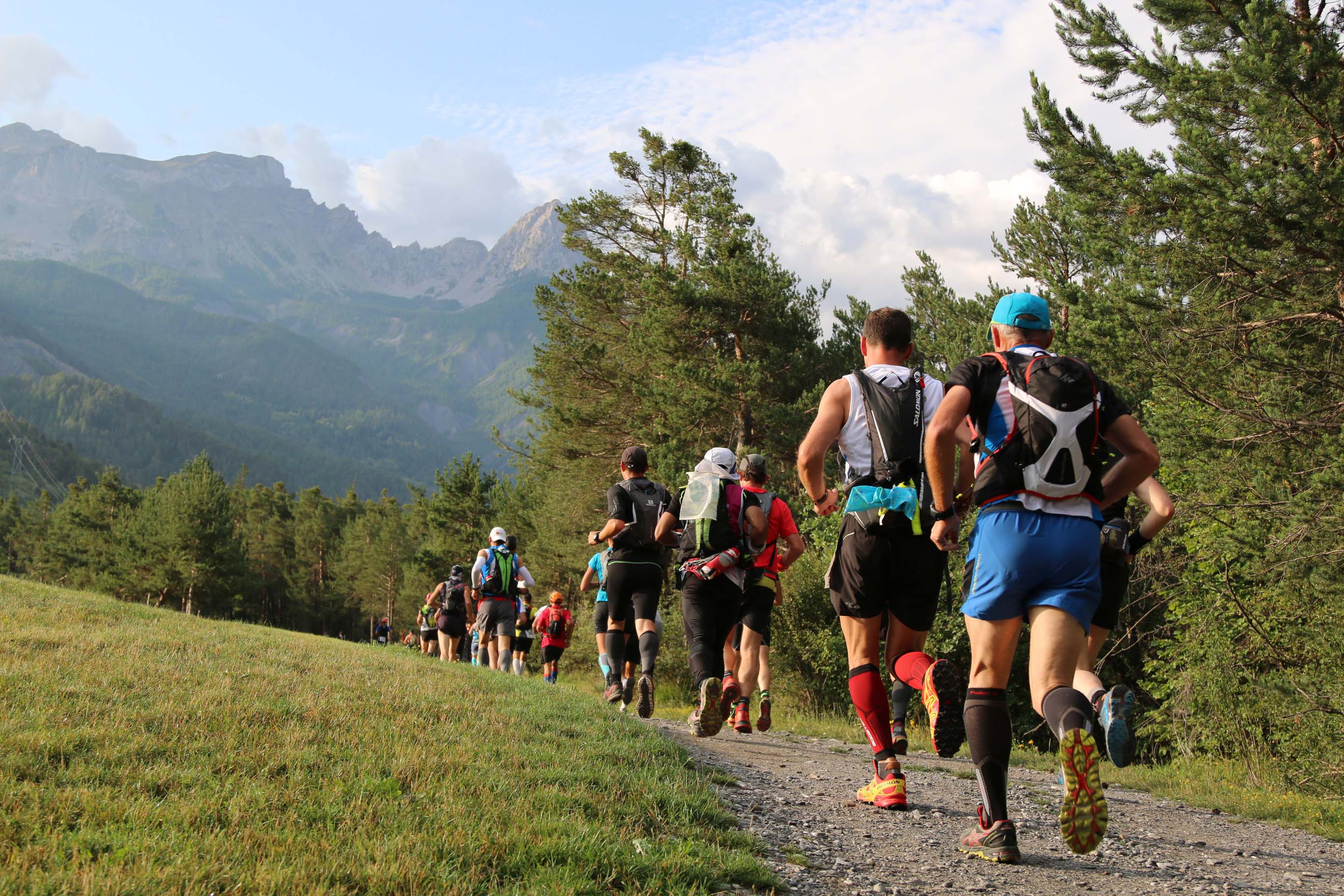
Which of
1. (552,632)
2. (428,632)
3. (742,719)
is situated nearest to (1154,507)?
(742,719)

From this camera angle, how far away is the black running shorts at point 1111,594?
190 inches

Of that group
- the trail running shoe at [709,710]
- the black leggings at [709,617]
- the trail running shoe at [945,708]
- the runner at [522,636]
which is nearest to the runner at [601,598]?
the black leggings at [709,617]

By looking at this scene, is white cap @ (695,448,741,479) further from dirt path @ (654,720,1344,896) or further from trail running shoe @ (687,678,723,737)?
dirt path @ (654,720,1344,896)

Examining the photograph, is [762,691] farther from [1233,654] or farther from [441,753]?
[1233,654]

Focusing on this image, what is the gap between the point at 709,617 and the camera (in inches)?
270

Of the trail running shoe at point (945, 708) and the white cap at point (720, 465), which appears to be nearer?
the trail running shoe at point (945, 708)

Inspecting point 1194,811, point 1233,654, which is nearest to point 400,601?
point 1233,654

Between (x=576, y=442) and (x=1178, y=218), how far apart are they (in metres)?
21.3

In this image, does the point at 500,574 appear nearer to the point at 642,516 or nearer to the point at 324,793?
the point at 642,516

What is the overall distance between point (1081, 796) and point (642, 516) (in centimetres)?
514

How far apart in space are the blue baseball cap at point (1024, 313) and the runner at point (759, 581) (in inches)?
129

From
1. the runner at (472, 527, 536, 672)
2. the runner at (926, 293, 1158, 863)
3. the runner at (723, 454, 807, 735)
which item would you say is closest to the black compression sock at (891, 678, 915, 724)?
the runner at (926, 293, 1158, 863)

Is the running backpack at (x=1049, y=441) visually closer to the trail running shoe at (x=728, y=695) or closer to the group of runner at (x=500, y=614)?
the trail running shoe at (x=728, y=695)

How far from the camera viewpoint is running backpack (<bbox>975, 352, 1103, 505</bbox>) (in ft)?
12.5
